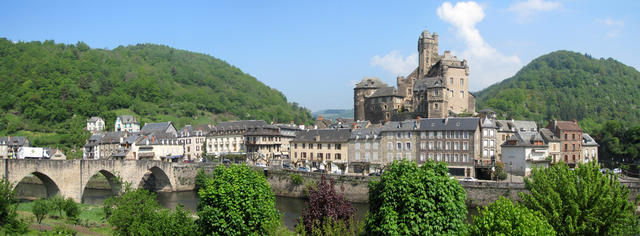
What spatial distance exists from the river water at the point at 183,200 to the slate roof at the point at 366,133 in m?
14.5

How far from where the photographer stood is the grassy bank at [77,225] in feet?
112

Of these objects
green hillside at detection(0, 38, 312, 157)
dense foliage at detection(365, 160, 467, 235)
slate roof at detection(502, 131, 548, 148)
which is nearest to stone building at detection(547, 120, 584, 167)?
slate roof at detection(502, 131, 548, 148)

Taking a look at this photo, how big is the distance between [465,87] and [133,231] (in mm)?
68151

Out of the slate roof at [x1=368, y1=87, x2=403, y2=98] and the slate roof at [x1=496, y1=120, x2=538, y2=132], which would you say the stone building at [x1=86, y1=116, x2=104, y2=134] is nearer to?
the slate roof at [x1=368, y1=87, x2=403, y2=98]

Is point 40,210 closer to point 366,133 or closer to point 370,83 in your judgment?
point 366,133

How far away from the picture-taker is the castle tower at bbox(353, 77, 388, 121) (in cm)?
8931

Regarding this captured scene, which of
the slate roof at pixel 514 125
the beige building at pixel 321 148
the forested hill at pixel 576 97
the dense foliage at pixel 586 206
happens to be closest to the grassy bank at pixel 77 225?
the dense foliage at pixel 586 206

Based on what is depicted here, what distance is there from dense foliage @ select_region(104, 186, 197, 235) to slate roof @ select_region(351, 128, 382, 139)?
127 ft

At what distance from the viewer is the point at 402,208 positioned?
2423cm

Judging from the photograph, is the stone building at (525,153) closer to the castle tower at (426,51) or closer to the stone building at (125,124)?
the castle tower at (426,51)

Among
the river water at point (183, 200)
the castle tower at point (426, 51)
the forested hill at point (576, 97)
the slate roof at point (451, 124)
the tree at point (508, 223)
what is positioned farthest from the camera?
the forested hill at point (576, 97)

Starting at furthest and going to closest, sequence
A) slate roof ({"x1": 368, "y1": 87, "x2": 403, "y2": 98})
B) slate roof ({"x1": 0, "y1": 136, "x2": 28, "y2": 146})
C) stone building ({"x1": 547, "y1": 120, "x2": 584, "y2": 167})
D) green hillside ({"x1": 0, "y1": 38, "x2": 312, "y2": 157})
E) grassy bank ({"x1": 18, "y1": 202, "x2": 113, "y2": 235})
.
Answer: green hillside ({"x1": 0, "y1": 38, "x2": 312, "y2": 157}) < slate roof ({"x1": 0, "y1": 136, "x2": 28, "y2": 146}) < slate roof ({"x1": 368, "y1": 87, "x2": 403, "y2": 98}) < stone building ({"x1": 547, "y1": 120, "x2": 584, "y2": 167}) < grassy bank ({"x1": 18, "y1": 202, "x2": 113, "y2": 235})

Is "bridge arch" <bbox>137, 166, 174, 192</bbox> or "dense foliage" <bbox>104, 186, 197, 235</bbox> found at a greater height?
"dense foliage" <bbox>104, 186, 197, 235</bbox>

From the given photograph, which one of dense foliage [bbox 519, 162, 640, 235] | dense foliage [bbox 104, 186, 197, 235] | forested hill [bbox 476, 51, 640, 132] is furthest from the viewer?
forested hill [bbox 476, 51, 640, 132]
